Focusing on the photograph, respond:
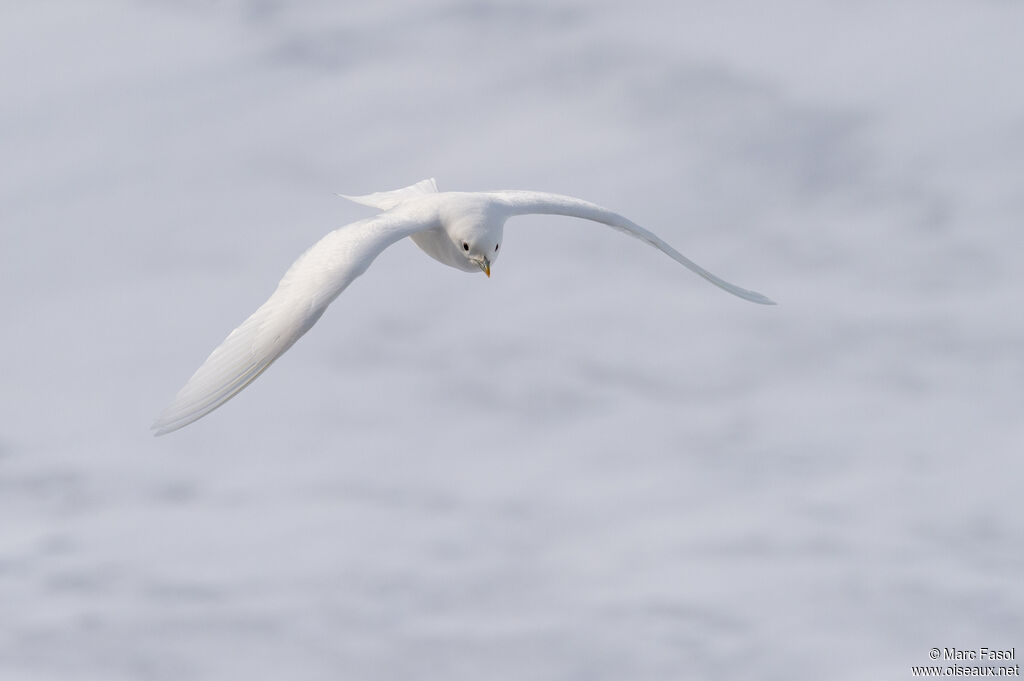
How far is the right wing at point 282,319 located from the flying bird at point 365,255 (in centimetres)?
1

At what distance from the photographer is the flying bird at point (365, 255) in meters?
17.1

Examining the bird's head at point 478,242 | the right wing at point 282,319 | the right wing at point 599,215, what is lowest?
the right wing at point 282,319

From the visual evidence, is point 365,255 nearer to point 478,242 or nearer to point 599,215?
point 478,242

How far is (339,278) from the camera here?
18250mm

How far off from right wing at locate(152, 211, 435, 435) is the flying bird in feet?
0.04

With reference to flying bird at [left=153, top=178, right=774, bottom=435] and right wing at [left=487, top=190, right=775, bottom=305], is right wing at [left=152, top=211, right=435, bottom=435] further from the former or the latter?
right wing at [left=487, top=190, right=775, bottom=305]

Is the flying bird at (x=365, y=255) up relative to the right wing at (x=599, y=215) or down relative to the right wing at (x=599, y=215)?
down

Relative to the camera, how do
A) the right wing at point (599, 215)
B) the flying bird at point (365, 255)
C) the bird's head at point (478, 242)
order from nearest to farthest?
1. the flying bird at point (365, 255)
2. the bird's head at point (478, 242)
3. the right wing at point (599, 215)

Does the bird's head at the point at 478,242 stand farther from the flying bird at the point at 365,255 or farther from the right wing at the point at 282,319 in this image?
the right wing at the point at 282,319

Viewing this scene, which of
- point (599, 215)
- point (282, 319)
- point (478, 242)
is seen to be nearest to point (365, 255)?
point (282, 319)

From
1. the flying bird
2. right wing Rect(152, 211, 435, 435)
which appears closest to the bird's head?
the flying bird

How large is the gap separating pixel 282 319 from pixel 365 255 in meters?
1.66

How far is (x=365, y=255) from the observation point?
18844mm

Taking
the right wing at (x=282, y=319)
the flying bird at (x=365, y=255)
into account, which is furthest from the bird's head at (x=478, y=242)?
the right wing at (x=282, y=319)
